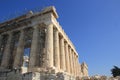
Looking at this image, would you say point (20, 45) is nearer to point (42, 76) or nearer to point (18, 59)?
point (18, 59)

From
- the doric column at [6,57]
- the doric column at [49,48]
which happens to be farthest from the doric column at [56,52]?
the doric column at [6,57]

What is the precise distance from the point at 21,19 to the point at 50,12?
19.8 feet

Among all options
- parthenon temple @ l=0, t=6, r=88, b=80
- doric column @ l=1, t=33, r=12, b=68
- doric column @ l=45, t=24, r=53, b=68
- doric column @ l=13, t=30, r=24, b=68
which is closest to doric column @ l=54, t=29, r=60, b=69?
parthenon temple @ l=0, t=6, r=88, b=80

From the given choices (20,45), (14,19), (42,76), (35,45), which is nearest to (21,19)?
(14,19)

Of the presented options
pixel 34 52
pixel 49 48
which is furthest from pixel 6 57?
pixel 49 48

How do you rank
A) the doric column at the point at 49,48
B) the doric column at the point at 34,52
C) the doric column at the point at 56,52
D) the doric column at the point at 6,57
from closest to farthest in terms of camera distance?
the doric column at the point at 49,48, the doric column at the point at 34,52, the doric column at the point at 56,52, the doric column at the point at 6,57

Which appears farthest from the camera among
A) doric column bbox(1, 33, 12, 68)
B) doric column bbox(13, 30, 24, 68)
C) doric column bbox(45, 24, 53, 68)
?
doric column bbox(1, 33, 12, 68)

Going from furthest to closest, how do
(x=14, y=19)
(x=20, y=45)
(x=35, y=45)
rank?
(x=14, y=19)
(x=20, y=45)
(x=35, y=45)

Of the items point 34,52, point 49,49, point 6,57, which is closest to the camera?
point 49,49

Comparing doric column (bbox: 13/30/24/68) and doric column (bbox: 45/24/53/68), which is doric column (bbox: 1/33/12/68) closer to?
doric column (bbox: 13/30/24/68)

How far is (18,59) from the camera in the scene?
25422 mm

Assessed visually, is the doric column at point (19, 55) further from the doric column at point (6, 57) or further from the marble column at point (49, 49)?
the marble column at point (49, 49)

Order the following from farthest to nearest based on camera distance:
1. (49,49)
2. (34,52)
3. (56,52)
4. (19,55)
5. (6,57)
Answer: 1. (6,57)
2. (19,55)
3. (56,52)
4. (34,52)
5. (49,49)

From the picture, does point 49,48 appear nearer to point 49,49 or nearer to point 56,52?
point 49,49
